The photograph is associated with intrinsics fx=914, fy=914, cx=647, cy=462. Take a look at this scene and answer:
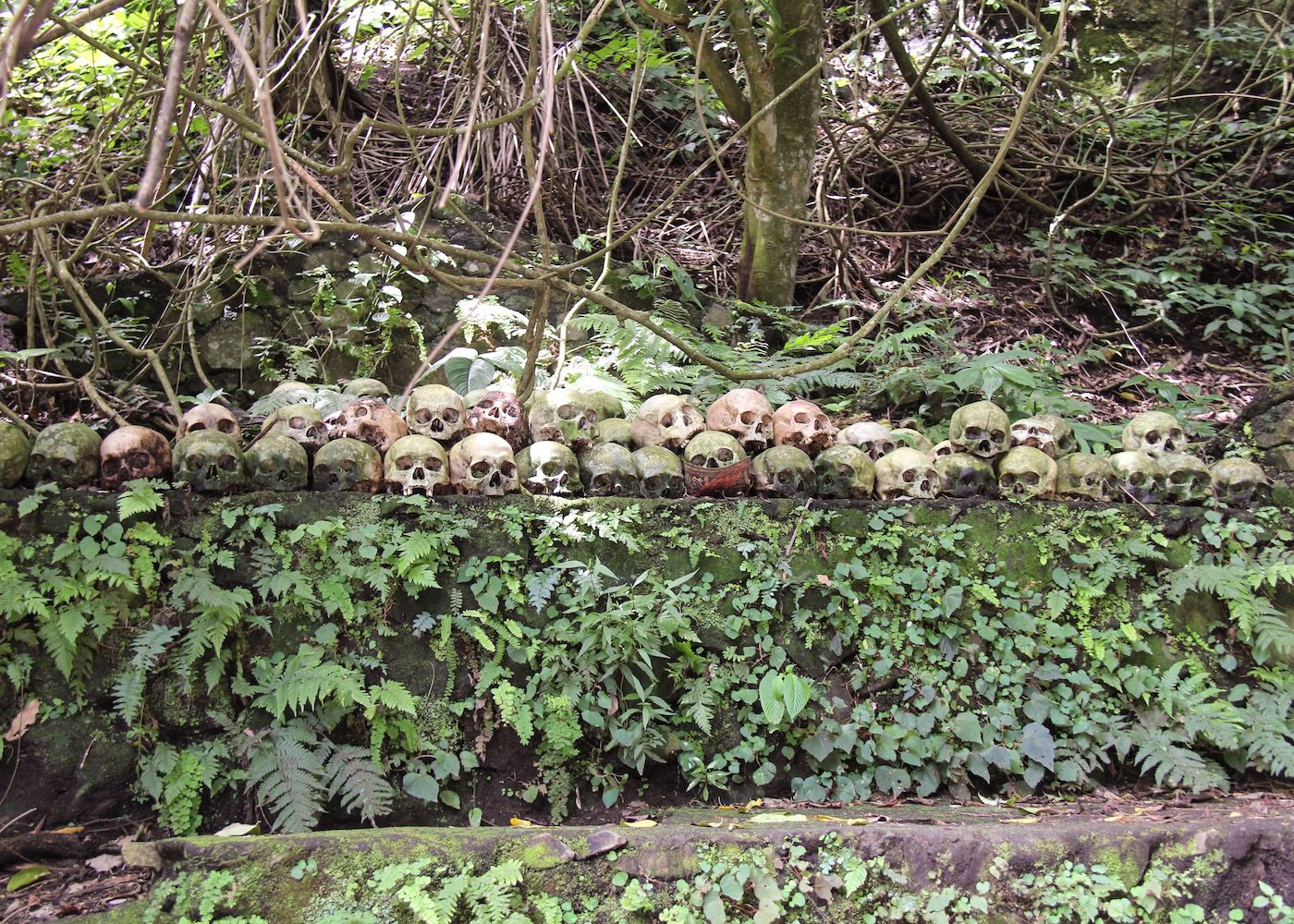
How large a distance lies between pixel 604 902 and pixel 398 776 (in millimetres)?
1105

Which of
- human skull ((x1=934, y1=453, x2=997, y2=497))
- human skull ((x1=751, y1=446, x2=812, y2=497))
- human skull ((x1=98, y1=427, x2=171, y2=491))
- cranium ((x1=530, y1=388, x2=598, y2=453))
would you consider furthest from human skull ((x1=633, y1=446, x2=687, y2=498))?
human skull ((x1=98, y1=427, x2=171, y2=491))

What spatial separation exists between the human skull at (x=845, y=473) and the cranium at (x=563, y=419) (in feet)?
3.55

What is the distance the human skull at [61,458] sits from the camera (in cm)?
359

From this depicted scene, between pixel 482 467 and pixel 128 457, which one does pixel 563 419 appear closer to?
pixel 482 467

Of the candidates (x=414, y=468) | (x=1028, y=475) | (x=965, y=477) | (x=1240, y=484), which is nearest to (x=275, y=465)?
(x=414, y=468)

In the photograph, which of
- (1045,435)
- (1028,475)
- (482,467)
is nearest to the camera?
(482,467)

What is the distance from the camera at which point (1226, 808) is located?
346 cm

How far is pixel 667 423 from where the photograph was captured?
14.2 feet

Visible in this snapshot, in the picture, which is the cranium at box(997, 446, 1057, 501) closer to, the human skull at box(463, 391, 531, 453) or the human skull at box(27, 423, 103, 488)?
the human skull at box(463, 391, 531, 453)

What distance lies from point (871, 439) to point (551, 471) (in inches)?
62.2

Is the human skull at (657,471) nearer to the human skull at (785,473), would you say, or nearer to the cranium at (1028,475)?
the human skull at (785,473)

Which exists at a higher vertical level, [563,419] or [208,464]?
[563,419]

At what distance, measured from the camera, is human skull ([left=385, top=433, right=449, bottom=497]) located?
152 inches

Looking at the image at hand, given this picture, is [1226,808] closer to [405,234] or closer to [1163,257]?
[405,234]
